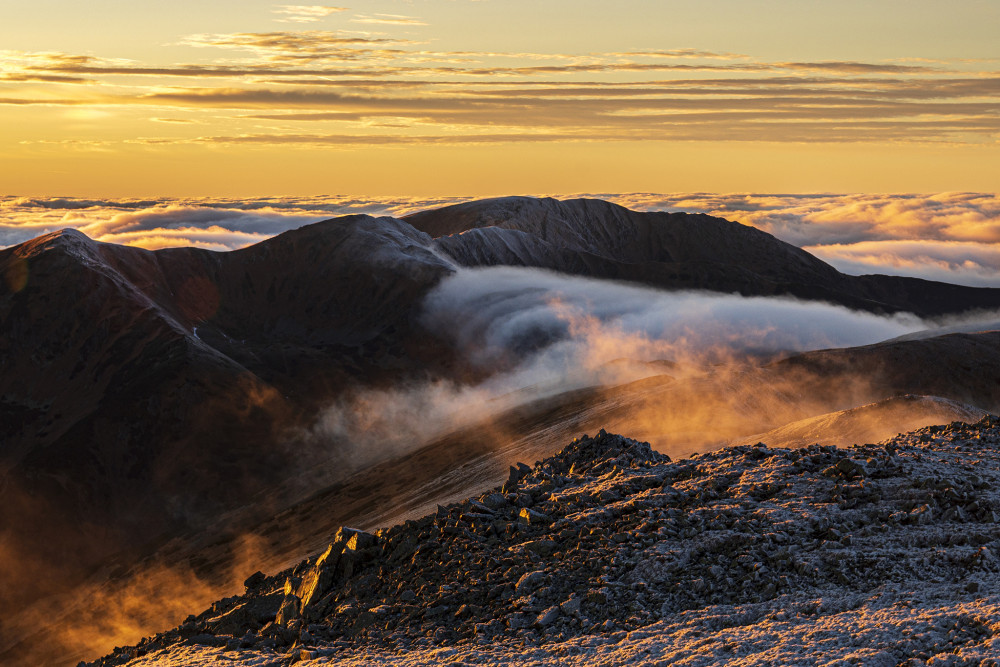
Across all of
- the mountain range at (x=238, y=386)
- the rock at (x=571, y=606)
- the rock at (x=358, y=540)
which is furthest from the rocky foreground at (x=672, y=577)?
the mountain range at (x=238, y=386)

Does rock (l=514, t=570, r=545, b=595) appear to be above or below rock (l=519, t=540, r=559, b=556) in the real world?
below

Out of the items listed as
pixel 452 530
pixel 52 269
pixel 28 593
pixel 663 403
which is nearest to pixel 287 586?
pixel 452 530

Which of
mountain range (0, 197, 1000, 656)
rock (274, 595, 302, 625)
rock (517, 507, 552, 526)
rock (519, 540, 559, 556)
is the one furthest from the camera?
mountain range (0, 197, 1000, 656)

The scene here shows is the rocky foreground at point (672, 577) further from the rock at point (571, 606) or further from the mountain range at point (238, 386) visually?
the mountain range at point (238, 386)

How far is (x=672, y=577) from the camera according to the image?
2297 centimetres

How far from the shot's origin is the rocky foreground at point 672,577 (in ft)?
65.2

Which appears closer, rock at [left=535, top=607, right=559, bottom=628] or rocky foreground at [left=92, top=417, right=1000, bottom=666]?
rocky foreground at [left=92, top=417, right=1000, bottom=666]

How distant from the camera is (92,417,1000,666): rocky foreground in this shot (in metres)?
19.9

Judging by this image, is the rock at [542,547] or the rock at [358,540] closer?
the rock at [542,547]

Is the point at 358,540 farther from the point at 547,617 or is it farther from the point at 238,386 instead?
the point at 238,386

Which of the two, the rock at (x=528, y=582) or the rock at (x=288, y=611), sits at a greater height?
the rock at (x=528, y=582)

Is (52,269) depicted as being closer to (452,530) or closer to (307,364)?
(307,364)

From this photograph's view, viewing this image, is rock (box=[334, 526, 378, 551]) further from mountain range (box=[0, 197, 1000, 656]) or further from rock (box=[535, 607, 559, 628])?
mountain range (box=[0, 197, 1000, 656])

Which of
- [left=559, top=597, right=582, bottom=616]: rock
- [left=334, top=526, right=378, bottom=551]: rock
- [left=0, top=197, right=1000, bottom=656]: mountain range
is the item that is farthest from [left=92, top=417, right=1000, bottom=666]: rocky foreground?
[left=0, top=197, right=1000, bottom=656]: mountain range
